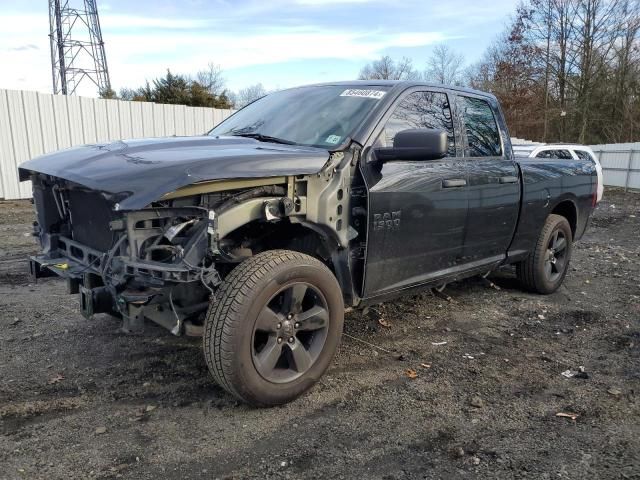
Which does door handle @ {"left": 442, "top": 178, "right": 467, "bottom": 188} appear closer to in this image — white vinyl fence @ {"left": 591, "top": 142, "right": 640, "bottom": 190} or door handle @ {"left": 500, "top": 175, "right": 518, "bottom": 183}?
door handle @ {"left": 500, "top": 175, "right": 518, "bottom": 183}

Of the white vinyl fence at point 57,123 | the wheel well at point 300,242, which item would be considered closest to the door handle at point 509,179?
the wheel well at point 300,242

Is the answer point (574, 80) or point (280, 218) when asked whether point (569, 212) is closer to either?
point (280, 218)

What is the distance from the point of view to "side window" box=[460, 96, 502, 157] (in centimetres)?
443

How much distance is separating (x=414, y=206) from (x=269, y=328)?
139 centimetres

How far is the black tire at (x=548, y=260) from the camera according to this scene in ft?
17.7

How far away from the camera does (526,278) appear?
556 centimetres

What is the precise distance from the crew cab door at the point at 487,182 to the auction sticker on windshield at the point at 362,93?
0.89 m

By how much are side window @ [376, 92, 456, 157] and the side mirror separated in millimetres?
202

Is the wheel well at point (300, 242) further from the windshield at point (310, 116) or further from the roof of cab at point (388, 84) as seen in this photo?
the roof of cab at point (388, 84)

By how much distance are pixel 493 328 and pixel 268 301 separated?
99.9 inches

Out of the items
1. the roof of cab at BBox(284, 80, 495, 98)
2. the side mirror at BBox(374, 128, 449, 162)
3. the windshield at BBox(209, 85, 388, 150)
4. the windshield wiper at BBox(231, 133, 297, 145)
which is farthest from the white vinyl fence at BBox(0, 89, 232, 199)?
the side mirror at BBox(374, 128, 449, 162)

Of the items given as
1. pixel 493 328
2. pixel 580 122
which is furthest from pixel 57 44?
pixel 493 328

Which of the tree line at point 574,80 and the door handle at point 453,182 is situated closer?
the door handle at point 453,182

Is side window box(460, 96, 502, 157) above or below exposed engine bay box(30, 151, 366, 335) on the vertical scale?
above
